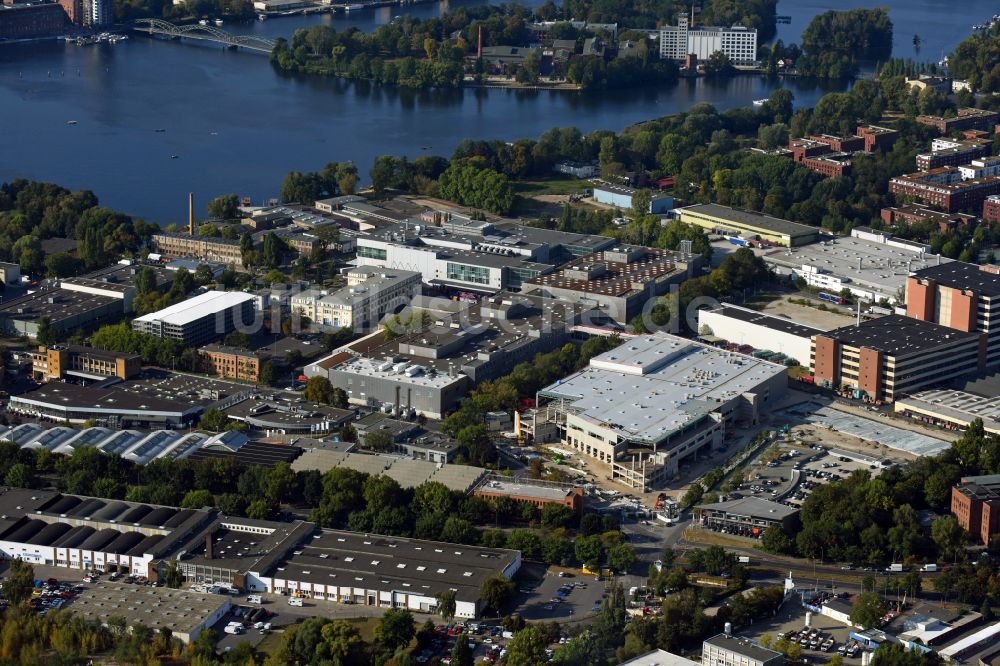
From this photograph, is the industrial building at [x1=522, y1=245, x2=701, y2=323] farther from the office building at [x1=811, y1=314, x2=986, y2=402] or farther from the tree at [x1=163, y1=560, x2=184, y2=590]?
the tree at [x1=163, y1=560, x2=184, y2=590]

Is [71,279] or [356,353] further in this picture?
[71,279]

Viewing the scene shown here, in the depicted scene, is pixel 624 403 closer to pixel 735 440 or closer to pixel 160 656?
pixel 735 440

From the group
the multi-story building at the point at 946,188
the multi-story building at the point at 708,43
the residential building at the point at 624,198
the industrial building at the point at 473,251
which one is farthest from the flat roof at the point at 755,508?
the multi-story building at the point at 708,43

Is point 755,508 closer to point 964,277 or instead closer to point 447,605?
point 447,605

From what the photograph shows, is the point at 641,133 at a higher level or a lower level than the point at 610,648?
higher

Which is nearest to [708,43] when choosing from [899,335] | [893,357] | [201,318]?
[899,335]

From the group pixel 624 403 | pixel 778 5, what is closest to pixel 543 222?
pixel 624 403
